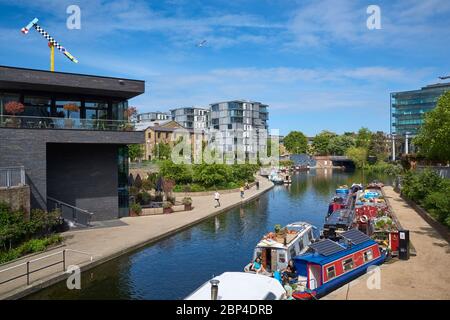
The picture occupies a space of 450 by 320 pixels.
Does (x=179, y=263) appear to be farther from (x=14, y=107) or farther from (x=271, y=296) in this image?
(x=14, y=107)

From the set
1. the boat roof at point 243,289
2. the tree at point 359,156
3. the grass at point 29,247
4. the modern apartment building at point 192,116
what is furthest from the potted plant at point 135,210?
the modern apartment building at point 192,116

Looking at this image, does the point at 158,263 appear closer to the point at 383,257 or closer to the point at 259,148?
the point at 383,257

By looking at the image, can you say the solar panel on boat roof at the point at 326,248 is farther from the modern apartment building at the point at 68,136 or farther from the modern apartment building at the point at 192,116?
the modern apartment building at the point at 192,116

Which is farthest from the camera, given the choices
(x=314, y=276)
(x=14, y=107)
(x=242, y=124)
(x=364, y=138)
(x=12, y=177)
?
(x=242, y=124)

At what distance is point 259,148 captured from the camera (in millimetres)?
125062

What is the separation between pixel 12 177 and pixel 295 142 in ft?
468

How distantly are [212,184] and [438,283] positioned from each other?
37.7 m

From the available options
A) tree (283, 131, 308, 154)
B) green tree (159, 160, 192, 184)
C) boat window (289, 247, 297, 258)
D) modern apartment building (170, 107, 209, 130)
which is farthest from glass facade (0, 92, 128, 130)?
tree (283, 131, 308, 154)

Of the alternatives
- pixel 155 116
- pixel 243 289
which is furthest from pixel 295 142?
pixel 243 289

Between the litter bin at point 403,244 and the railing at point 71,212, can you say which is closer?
the litter bin at point 403,244

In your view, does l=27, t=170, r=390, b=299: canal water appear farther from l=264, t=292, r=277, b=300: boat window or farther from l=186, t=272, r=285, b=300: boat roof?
l=264, t=292, r=277, b=300: boat window

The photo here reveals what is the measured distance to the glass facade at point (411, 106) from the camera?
156m

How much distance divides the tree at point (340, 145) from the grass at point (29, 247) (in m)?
134

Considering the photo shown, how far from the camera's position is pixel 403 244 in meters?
20.1
